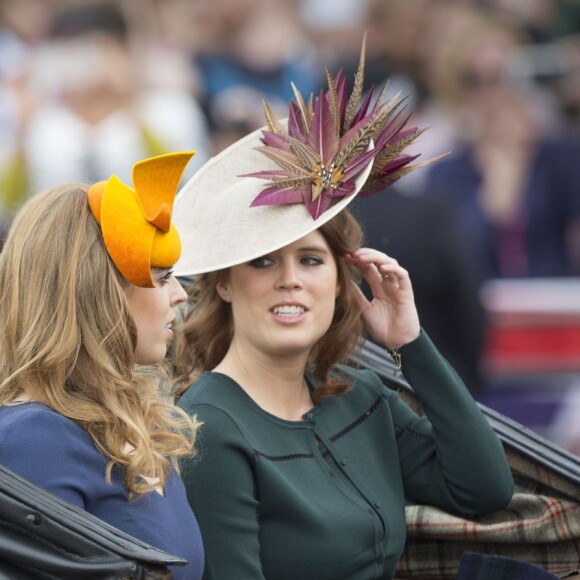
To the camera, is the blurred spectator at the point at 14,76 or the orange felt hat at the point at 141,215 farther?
the blurred spectator at the point at 14,76

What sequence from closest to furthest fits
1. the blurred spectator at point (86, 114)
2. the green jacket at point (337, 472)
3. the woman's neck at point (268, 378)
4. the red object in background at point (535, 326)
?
1. the green jacket at point (337, 472)
2. the woman's neck at point (268, 378)
3. the blurred spectator at point (86, 114)
4. the red object in background at point (535, 326)

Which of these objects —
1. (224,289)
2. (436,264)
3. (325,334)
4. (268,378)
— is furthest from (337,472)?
(436,264)

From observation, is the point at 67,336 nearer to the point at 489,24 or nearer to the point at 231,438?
the point at 231,438

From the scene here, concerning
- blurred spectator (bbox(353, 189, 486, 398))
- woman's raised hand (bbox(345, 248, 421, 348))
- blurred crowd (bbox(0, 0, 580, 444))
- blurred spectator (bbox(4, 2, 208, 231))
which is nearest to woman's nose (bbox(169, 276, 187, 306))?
woman's raised hand (bbox(345, 248, 421, 348))

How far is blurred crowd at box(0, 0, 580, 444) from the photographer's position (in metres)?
5.65

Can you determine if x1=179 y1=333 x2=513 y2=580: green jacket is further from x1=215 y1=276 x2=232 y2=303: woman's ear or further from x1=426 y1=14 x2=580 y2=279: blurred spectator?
x1=426 y1=14 x2=580 y2=279: blurred spectator

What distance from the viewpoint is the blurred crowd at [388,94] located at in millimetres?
5652

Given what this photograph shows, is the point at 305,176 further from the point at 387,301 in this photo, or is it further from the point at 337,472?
the point at 337,472

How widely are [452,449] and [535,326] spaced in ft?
13.2

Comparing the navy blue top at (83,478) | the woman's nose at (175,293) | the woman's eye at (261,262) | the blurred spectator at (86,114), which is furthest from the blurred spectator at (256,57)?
the navy blue top at (83,478)

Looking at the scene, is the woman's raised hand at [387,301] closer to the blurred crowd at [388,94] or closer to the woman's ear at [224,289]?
the woman's ear at [224,289]

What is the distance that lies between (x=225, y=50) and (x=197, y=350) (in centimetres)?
477

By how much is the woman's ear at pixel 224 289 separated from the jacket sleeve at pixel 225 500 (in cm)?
36

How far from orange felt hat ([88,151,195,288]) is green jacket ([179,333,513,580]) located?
44cm
